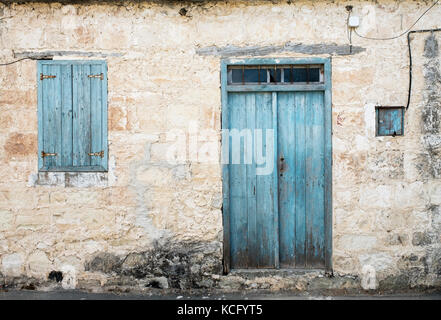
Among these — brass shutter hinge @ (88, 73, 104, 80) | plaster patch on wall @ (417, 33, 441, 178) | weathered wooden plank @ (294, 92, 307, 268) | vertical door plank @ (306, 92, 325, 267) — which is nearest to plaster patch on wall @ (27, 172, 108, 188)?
brass shutter hinge @ (88, 73, 104, 80)

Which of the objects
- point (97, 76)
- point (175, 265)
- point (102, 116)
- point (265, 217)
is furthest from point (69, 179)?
point (265, 217)

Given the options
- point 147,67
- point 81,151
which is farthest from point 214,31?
point 81,151

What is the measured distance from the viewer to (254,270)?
498 cm

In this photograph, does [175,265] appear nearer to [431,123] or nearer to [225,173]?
[225,173]

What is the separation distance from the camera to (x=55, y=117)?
16.2 feet

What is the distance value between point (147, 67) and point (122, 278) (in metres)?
2.48

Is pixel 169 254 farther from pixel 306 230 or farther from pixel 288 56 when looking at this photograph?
pixel 288 56

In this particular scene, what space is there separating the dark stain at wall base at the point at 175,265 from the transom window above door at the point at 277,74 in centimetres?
198

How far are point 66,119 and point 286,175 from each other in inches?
105

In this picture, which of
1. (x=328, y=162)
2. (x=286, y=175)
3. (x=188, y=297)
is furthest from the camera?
(x=286, y=175)

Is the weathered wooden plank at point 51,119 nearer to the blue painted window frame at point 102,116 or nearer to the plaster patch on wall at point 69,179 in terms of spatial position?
the blue painted window frame at point 102,116

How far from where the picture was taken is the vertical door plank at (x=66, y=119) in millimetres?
4934

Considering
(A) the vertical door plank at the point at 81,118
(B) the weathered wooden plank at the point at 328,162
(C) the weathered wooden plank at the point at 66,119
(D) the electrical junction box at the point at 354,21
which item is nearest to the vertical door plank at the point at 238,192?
(B) the weathered wooden plank at the point at 328,162

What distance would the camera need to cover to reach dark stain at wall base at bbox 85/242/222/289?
493cm
